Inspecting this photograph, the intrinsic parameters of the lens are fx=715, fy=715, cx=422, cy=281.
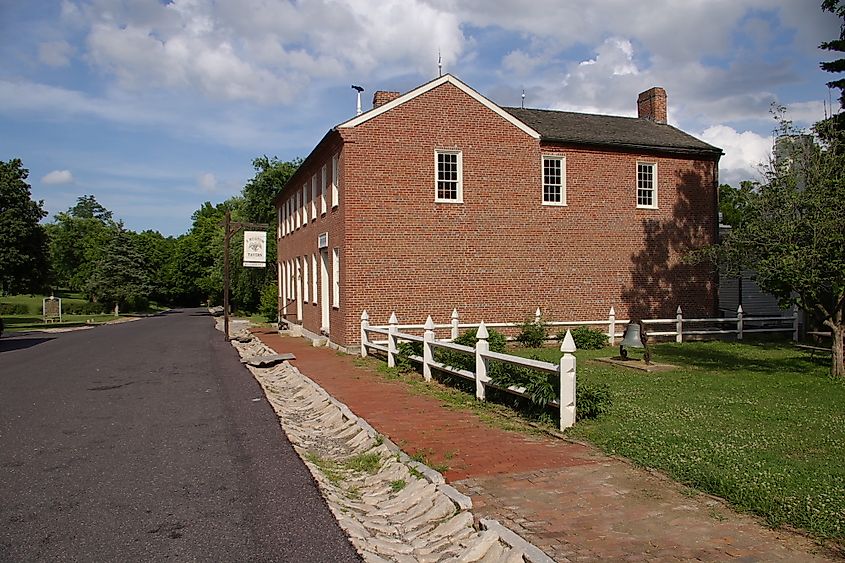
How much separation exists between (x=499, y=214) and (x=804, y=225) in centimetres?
901

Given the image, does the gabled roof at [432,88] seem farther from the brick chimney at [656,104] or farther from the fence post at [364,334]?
the brick chimney at [656,104]

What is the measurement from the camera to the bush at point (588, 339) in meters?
19.7

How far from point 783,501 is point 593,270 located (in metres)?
16.8

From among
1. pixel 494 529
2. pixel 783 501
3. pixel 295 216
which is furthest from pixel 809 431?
pixel 295 216

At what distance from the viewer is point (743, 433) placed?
8273mm

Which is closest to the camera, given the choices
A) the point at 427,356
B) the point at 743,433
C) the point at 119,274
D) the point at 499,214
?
the point at 743,433

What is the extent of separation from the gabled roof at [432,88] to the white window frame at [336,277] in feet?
12.8

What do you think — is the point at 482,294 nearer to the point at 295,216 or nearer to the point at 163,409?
the point at 163,409

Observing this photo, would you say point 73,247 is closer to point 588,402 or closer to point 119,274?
point 119,274

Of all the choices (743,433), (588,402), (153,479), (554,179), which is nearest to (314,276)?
(554,179)

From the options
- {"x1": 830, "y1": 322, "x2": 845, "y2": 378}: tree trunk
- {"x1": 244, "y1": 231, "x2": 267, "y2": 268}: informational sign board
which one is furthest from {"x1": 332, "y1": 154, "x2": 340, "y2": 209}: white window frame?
{"x1": 830, "y1": 322, "x2": 845, "y2": 378}: tree trunk

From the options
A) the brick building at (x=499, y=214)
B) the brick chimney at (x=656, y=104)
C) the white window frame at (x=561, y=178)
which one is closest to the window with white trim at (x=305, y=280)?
the brick building at (x=499, y=214)

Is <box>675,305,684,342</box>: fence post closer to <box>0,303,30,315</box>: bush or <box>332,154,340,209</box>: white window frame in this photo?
<box>332,154,340,209</box>: white window frame

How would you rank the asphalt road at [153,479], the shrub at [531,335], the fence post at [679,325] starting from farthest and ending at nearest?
the fence post at [679,325], the shrub at [531,335], the asphalt road at [153,479]
